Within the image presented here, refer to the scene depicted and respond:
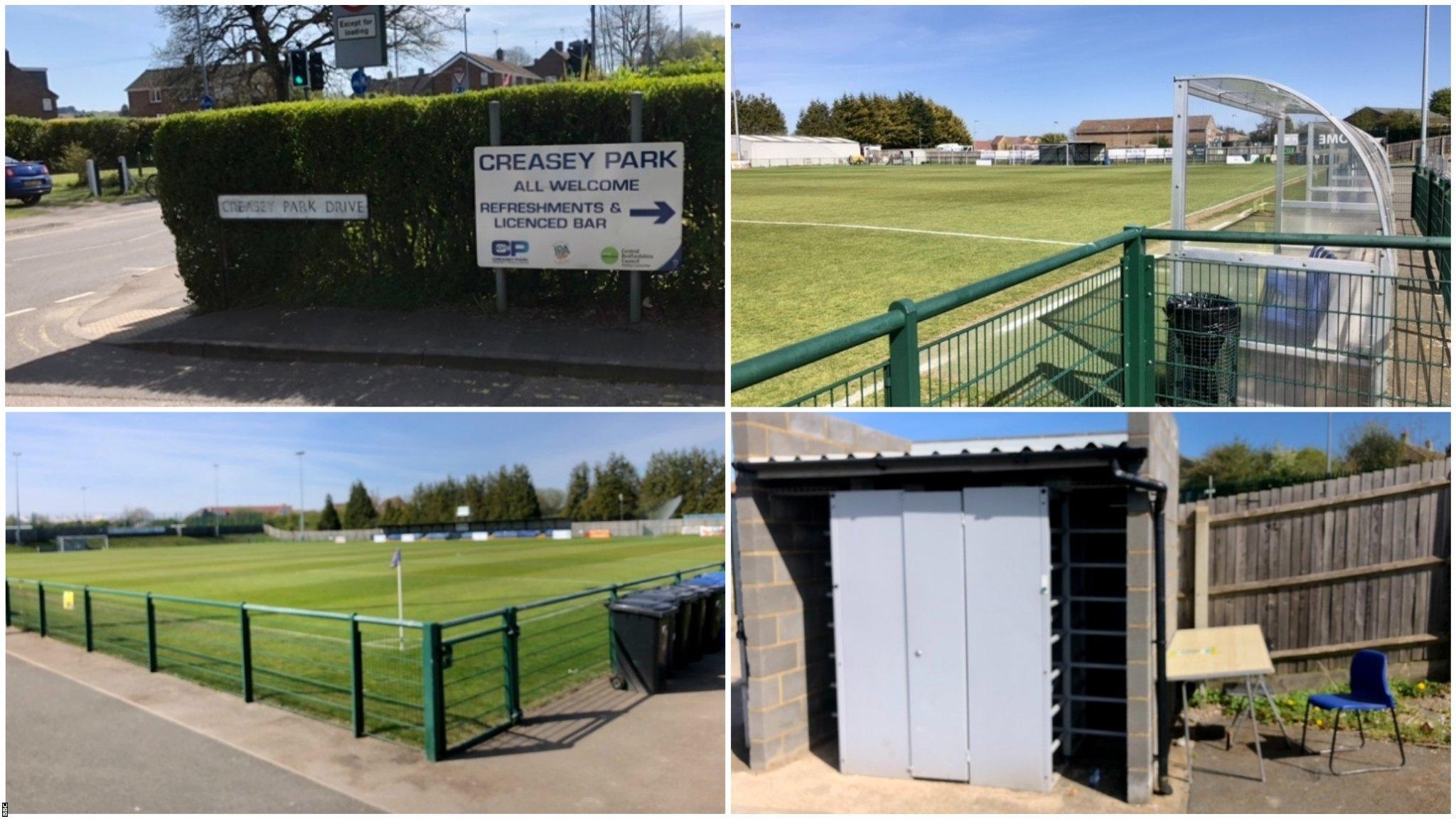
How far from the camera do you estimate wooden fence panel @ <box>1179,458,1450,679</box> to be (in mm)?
8070

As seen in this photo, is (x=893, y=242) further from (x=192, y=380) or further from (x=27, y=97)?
(x=27, y=97)

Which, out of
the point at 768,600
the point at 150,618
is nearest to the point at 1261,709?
the point at 768,600

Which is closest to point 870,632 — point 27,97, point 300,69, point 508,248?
point 508,248

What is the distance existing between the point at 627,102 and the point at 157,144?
5.64 meters

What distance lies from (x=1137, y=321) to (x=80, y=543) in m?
38.4

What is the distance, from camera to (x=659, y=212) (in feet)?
34.2

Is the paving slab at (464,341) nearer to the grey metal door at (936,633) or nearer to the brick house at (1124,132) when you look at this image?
the grey metal door at (936,633)

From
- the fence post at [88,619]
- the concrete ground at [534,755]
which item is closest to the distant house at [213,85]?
the fence post at [88,619]

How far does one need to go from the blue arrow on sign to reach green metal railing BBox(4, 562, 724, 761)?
3400mm

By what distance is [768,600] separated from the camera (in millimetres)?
6707

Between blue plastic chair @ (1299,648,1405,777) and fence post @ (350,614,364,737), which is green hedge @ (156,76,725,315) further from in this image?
blue plastic chair @ (1299,648,1405,777)

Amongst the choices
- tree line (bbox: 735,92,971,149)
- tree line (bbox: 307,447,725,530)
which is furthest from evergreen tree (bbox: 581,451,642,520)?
tree line (bbox: 735,92,971,149)

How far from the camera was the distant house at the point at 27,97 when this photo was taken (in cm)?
2902

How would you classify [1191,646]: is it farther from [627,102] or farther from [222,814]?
[627,102]
